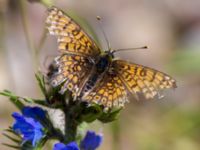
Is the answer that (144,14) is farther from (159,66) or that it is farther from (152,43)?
(159,66)

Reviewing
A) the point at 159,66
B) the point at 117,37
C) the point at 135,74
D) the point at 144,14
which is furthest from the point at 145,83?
the point at 144,14

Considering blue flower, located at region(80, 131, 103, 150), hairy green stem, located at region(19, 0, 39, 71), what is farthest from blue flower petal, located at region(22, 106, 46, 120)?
hairy green stem, located at region(19, 0, 39, 71)

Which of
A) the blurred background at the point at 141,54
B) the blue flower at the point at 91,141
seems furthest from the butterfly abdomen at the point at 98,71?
the blurred background at the point at 141,54

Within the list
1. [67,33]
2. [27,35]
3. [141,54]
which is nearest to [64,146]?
[67,33]

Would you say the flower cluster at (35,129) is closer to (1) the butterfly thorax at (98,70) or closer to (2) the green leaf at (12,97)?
(2) the green leaf at (12,97)

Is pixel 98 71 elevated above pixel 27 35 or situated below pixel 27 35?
below

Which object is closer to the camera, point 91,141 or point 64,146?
point 64,146

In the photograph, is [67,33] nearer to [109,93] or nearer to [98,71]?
[98,71]
